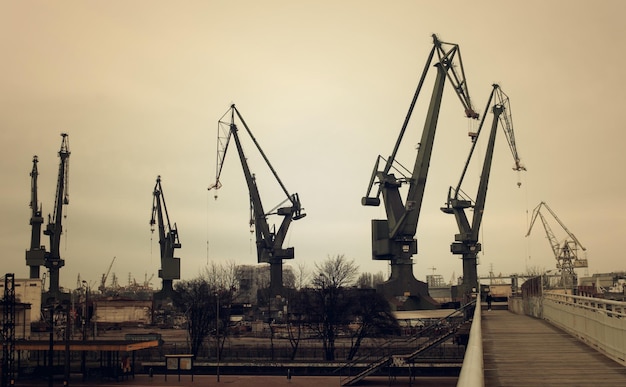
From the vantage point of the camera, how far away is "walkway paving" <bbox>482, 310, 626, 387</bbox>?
11148mm

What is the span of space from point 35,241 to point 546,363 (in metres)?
111

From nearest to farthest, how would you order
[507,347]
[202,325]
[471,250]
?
[507,347]
[202,325]
[471,250]

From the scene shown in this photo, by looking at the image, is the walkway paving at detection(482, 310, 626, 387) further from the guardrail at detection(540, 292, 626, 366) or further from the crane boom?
the crane boom

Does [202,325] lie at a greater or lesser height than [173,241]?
lesser

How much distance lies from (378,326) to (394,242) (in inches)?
486

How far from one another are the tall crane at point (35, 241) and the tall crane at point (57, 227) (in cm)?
152

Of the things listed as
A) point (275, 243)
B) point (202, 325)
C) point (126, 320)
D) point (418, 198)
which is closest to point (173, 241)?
point (126, 320)

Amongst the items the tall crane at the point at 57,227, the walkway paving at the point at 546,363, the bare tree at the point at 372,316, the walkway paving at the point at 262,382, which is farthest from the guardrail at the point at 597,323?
the tall crane at the point at 57,227

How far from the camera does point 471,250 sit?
302 ft

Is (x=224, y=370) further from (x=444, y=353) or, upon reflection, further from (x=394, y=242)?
(x=394, y=242)

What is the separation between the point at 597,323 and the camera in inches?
635

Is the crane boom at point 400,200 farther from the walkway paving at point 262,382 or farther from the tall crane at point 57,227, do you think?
the tall crane at point 57,227

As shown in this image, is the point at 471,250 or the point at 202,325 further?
the point at 471,250

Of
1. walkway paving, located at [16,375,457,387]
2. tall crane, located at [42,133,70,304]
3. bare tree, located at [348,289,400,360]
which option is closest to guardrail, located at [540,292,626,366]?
walkway paving, located at [16,375,457,387]
